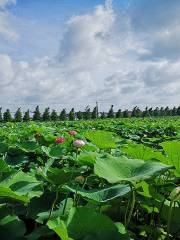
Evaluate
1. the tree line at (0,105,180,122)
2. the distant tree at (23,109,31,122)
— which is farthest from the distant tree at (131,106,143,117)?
the distant tree at (23,109,31,122)

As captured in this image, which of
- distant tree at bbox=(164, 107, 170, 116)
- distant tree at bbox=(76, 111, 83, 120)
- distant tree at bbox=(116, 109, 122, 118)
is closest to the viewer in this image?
distant tree at bbox=(76, 111, 83, 120)

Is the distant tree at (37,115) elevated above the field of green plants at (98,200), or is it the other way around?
the field of green plants at (98,200)

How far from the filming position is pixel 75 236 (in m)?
1.17

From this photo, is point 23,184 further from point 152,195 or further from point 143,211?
point 143,211

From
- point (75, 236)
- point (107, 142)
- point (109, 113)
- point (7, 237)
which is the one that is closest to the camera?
point (75, 236)

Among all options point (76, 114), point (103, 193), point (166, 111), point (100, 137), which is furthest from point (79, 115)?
point (103, 193)

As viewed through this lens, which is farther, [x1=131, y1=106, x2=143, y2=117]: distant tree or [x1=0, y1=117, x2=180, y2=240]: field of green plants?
[x1=131, y1=106, x2=143, y2=117]: distant tree

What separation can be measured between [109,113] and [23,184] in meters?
58.8

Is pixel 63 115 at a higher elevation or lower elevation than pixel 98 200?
lower

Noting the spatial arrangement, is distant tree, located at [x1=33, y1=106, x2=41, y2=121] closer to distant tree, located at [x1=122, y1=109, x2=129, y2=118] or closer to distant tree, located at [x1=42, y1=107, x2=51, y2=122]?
distant tree, located at [x1=42, y1=107, x2=51, y2=122]

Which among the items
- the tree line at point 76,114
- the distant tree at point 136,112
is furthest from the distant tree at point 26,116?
the distant tree at point 136,112

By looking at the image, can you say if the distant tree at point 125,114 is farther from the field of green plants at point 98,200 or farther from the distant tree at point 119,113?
the field of green plants at point 98,200

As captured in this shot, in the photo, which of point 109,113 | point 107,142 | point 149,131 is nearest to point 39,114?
point 109,113

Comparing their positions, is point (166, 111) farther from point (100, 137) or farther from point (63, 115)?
point (100, 137)
